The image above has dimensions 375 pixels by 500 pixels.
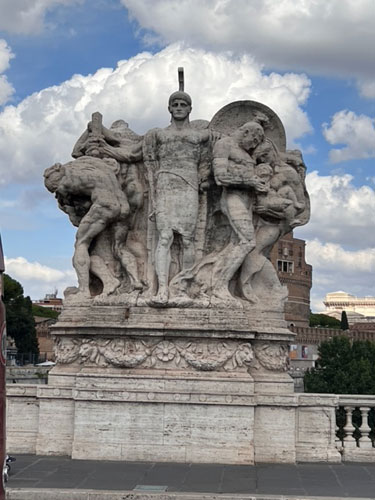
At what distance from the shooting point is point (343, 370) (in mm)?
37156

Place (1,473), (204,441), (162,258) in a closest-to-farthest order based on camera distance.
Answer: (1,473) < (204,441) < (162,258)

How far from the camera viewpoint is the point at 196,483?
931 cm

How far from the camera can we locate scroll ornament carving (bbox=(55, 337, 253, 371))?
11.2 m

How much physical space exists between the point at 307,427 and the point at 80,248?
4.25 metres

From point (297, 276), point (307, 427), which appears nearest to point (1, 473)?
point (307, 427)

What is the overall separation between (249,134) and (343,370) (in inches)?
1066

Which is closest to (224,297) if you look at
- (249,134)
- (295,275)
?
(249,134)

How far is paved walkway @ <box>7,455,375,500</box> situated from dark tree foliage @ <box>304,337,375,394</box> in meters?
24.1

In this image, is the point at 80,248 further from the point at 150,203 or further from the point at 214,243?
the point at 214,243

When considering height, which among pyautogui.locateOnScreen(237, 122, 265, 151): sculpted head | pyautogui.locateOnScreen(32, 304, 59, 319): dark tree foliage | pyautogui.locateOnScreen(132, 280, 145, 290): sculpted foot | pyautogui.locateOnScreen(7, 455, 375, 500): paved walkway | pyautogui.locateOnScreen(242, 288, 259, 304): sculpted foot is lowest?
pyautogui.locateOnScreen(7, 455, 375, 500): paved walkway

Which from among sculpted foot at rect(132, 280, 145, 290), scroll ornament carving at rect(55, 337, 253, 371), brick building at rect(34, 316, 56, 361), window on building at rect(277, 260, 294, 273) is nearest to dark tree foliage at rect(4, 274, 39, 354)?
brick building at rect(34, 316, 56, 361)

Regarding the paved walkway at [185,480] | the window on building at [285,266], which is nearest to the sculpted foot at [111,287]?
the paved walkway at [185,480]

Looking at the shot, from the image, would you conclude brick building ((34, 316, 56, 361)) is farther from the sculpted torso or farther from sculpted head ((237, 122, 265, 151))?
sculpted head ((237, 122, 265, 151))

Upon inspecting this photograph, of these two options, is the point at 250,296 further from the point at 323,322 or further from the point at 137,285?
the point at 323,322
